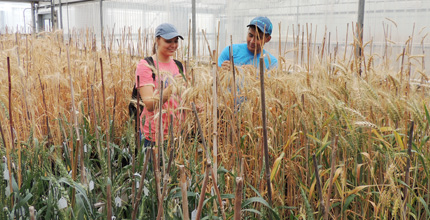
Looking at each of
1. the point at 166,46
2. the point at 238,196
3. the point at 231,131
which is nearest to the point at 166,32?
the point at 166,46

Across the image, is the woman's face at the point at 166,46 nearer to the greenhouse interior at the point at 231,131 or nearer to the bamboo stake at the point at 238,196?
the greenhouse interior at the point at 231,131

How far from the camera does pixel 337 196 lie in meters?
0.63

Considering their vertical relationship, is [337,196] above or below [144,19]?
below

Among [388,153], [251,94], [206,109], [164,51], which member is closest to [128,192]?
[206,109]

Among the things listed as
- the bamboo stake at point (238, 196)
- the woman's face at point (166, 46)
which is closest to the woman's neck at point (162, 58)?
the woman's face at point (166, 46)

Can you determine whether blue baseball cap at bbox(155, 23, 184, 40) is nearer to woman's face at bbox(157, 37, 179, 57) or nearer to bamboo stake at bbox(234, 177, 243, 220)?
woman's face at bbox(157, 37, 179, 57)

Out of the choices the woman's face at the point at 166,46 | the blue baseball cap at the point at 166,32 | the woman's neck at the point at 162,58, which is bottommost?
the woman's neck at the point at 162,58

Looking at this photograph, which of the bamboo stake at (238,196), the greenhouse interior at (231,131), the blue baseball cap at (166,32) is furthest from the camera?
the blue baseball cap at (166,32)

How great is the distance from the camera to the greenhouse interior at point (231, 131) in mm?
558

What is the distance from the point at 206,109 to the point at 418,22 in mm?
1871

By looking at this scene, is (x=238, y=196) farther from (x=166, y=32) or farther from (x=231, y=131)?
(x=166, y=32)

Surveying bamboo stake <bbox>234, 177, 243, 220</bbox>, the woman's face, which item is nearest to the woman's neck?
the woman's face

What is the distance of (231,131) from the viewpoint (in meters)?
0.72

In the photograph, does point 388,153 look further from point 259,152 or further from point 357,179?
point 259,152
